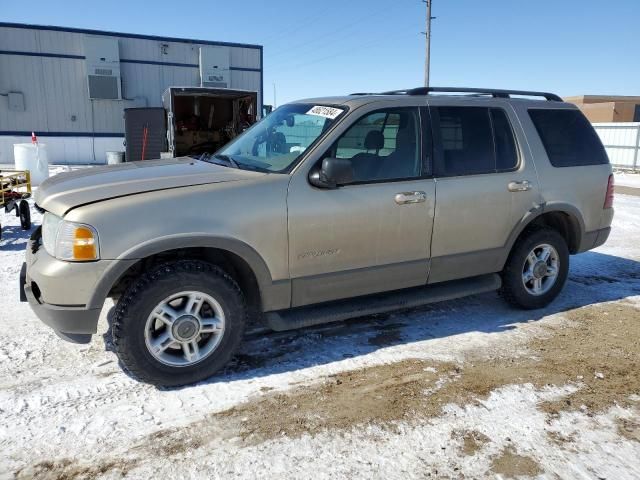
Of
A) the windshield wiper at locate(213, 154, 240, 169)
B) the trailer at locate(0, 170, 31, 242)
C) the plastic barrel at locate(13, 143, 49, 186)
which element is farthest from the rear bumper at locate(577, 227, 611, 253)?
the plastic barrel at locate(13, 143, 49, 186)

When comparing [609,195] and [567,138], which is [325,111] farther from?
[609,195]

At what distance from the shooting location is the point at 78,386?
339 centimetres

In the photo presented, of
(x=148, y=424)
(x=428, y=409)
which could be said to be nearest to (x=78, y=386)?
(x=148, y=424)

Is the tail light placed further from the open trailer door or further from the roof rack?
the open trailer door

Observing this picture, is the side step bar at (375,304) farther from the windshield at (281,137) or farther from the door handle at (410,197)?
the windshield at (281,137)

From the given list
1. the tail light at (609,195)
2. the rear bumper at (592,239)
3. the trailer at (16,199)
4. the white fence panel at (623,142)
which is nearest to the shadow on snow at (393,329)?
the rear bumper at (592,239)

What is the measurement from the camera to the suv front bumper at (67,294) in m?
3.07

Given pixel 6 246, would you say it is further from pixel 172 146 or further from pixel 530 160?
pixel 172 146

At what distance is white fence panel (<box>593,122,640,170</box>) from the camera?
21.4 m

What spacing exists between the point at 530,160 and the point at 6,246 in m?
6.52

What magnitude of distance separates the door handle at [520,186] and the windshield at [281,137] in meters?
A: 1.66

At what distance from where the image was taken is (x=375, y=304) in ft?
13.2

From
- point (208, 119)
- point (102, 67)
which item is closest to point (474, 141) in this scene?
point (208, 119)

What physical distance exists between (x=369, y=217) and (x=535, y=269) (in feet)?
6.61
